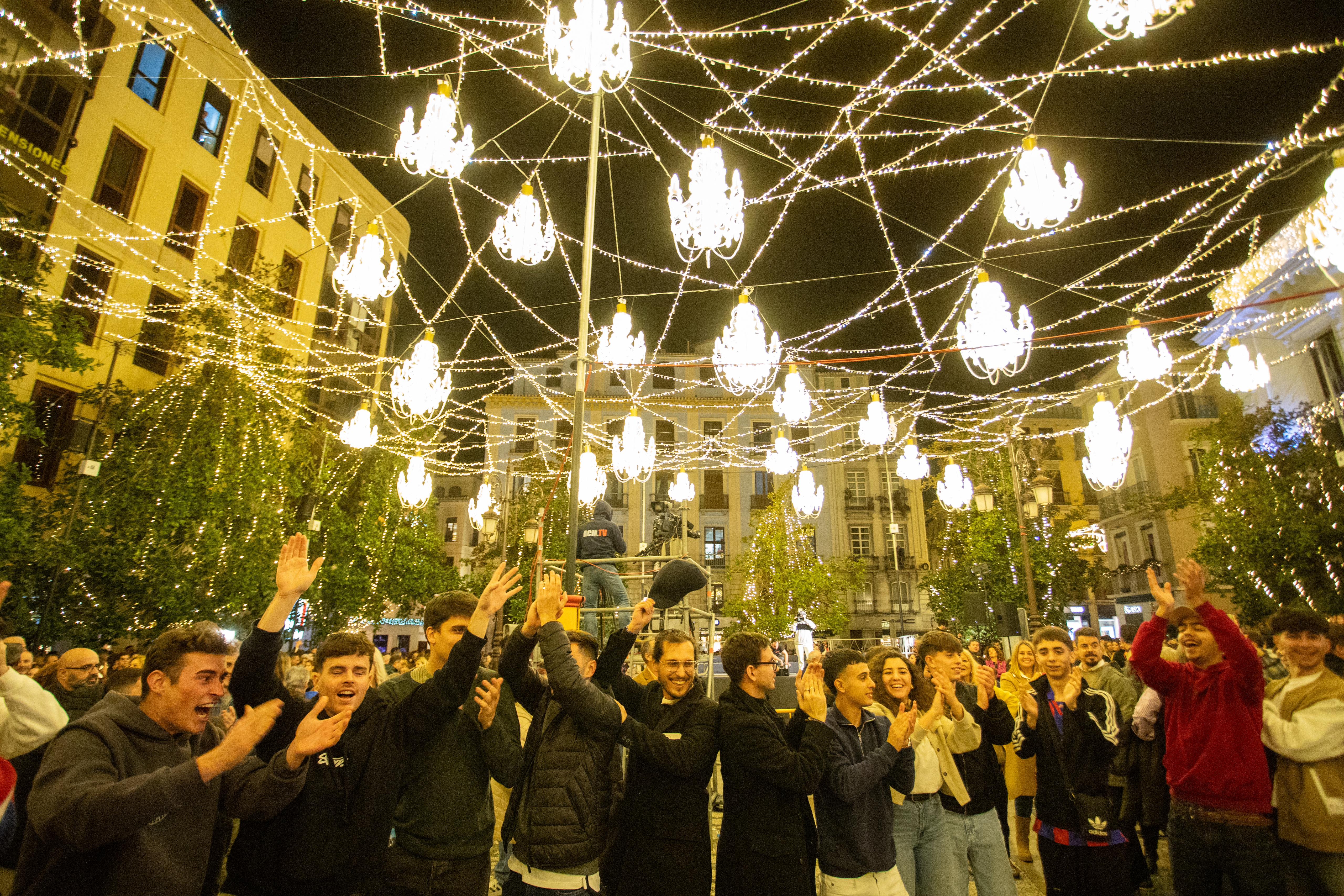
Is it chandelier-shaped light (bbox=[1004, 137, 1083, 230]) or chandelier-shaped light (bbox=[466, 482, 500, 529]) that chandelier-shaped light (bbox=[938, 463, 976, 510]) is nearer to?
chandelier-shaped light (bbox=[1004, 137, 1083, 230])

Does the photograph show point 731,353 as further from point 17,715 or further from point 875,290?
point 17,715

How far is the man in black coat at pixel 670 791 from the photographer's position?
3.23 meters

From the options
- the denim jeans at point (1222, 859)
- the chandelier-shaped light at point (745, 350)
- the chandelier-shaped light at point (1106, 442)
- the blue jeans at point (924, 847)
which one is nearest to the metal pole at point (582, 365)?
the chandelier-shaped light at point (745, 350)

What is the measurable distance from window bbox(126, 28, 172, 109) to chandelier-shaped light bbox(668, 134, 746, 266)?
55.8 ft

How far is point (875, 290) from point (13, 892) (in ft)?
43.1

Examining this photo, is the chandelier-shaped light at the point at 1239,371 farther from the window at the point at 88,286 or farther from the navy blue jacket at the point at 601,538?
the window at the point at 88,286

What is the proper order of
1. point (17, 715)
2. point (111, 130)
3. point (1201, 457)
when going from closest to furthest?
point (17, 715)
point (111, 130)
point (1201, 457)

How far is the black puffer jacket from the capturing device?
3312 millimetres

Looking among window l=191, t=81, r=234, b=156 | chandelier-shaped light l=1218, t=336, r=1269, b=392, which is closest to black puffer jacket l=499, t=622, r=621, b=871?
chandelier-shaped light l=1218, t=336, r=1269, b=392

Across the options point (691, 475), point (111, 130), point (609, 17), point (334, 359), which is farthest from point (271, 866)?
point (691, 475)

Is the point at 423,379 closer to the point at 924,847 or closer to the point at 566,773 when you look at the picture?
the point at 566,773

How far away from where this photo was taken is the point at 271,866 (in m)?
2.77

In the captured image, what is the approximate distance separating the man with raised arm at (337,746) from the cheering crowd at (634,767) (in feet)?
0.04

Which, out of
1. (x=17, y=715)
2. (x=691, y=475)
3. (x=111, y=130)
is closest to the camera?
(x=17, y=715)
